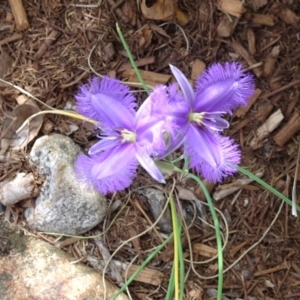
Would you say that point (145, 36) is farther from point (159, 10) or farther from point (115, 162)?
point (115, 162)

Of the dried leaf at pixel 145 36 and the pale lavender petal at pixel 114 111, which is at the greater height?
the pale lavender petal at pixel 114 111

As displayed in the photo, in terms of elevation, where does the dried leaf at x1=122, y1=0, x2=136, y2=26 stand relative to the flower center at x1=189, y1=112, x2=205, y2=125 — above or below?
below

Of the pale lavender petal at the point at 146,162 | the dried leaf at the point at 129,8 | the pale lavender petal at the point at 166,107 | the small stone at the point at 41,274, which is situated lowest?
the small stone at the point at 41,274

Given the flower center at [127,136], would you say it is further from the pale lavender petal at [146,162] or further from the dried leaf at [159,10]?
the dried leaf at [159,10]

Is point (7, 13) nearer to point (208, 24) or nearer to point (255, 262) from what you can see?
point (208, 24)

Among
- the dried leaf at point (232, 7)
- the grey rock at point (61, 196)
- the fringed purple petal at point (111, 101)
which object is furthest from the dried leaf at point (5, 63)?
the fringed purple petal at point (111, 101)

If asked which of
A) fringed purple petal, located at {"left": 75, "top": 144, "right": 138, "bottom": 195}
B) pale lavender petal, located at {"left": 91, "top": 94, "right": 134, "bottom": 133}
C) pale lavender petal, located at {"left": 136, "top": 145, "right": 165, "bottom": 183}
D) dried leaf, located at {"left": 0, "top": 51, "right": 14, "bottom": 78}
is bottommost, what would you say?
dried leaf, located at {"left": 0, "top": 51, "right": 14, "bottom": 78}

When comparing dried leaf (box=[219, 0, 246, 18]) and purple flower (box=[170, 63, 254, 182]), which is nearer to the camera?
purple flower (box=[170, 63, 254, 182])

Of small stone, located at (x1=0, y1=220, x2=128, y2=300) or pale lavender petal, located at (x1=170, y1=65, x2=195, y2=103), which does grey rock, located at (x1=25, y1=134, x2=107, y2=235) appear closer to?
small stone, located at (x1=0, y1=220, x2=128, y2=300)

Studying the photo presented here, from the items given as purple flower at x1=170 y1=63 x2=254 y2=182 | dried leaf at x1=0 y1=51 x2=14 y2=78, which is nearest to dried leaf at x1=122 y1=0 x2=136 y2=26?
dried leaf at x1=0 y1=51 x2=14 y2=78
